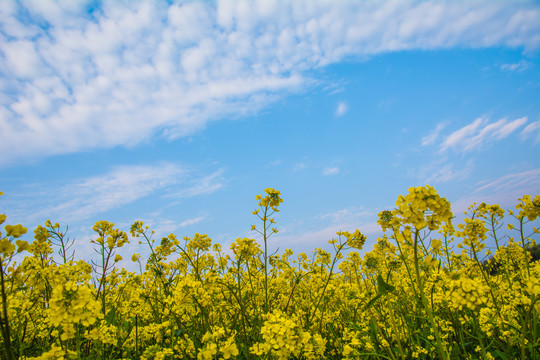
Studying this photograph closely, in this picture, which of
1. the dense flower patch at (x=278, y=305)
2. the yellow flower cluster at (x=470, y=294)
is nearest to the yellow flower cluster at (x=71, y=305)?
the dense flower patch at (x=278, y=305)

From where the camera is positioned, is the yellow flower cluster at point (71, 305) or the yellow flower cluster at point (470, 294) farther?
the yellow flower cluster at point (470, 294)

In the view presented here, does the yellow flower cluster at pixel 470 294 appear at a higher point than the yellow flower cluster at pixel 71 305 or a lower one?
lower

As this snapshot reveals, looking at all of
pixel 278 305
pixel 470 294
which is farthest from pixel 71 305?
pixel 278 305

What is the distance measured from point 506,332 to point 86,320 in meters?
3.85

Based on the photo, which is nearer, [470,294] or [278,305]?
[470,294]

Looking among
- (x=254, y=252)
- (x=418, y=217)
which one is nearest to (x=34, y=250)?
(x=254, y=252)

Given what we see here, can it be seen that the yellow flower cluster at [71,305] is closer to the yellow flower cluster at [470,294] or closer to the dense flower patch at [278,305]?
the dense flower patch at [278,305]

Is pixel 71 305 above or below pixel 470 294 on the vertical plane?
above

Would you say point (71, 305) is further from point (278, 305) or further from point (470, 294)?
point (278, 305)

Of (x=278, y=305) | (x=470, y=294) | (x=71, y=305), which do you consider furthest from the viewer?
(x=278, y=305)

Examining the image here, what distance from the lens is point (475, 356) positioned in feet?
11.4

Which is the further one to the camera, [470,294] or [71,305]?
[470,294]

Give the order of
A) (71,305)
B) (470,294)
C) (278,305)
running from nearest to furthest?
(71,305), (470,294), (278,305)

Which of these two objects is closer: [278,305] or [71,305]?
[71,305]
